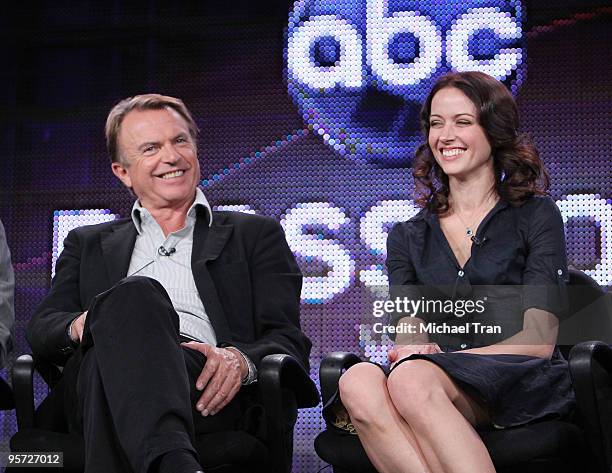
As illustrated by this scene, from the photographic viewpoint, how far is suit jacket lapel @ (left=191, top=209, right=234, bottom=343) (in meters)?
3.12

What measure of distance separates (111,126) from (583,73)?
182 centimetres

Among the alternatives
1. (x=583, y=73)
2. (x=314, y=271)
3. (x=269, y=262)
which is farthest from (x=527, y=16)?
(x=269, y=262)

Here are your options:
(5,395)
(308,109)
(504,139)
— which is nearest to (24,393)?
(5,395)

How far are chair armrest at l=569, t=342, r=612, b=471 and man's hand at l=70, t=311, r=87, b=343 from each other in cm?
133

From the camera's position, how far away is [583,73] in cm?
401

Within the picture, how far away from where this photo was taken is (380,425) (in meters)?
2.55

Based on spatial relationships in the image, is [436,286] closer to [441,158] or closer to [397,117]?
[441,158]

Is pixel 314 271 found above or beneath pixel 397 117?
beneath

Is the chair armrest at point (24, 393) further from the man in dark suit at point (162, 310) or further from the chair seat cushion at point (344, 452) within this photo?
the chair seat cushion at point (344, 452)

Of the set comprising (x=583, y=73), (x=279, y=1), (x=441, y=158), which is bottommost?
(x=441, y=158)

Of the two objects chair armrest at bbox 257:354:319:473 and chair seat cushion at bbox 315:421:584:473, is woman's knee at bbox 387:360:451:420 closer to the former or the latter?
chair seat cushion at bbox 315:421:584:473

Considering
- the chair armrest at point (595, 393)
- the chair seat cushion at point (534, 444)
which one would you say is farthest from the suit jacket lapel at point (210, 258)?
the chair armrest at point (595, 393)

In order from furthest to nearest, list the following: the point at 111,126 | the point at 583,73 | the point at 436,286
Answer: the point at 583,73
the point at 111,126
the point at 436,286

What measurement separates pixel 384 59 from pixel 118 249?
1.43 meters
